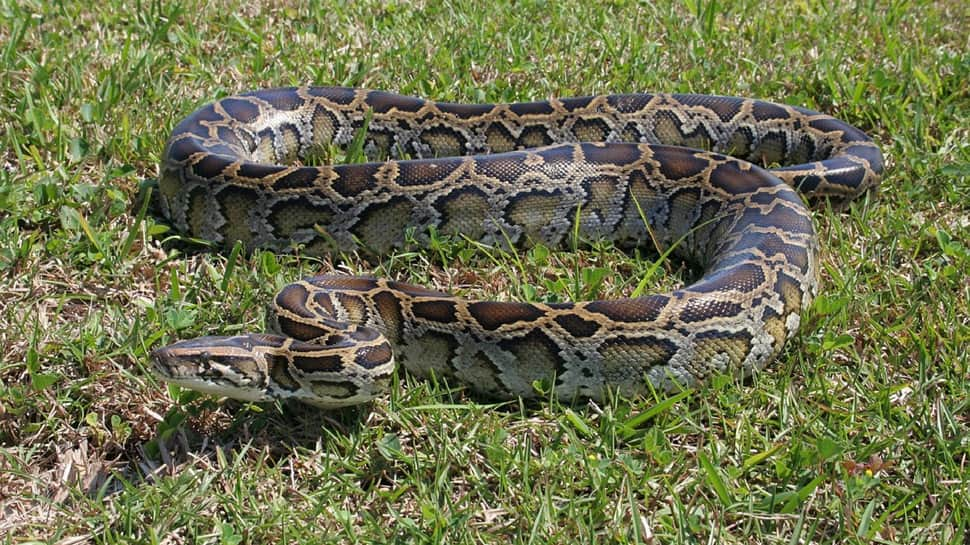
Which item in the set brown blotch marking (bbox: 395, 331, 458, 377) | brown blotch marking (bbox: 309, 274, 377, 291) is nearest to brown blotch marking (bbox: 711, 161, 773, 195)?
brown blotch marking (bbox: 395, 331, 458, 377)

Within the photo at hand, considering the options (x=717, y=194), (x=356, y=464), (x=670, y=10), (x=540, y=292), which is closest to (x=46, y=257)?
(x=356, y=464)

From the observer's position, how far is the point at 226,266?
7207 millimetres

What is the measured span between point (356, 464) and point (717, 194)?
375 cm

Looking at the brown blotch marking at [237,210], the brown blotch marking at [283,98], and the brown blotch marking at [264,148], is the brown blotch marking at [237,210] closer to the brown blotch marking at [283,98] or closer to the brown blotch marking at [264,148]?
the brown blotch marking at [264,148]

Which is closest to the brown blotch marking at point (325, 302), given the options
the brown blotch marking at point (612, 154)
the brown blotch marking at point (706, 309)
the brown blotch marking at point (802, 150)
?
the brown blotch marking at point (706, 309)

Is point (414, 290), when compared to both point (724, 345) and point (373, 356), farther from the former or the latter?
point (724, 345)

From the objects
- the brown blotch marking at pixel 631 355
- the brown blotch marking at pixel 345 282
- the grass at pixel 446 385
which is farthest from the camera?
the brown blotch marking at pixel 345 282

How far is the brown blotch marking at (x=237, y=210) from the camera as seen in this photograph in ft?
24.7

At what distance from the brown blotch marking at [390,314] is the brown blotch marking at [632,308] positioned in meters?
1.22

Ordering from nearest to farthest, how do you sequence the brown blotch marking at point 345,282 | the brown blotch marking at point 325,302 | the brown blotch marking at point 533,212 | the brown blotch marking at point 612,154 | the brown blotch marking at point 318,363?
the brown blotch marking at point 318,363 → the brown blotch marking at point 325,302 → the brown blotch marking at point 345,282 → the brown blotch marking at point 533,212 → the brown blotch marking at point 612,154

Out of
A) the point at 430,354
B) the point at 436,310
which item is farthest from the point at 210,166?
the point at 430,354

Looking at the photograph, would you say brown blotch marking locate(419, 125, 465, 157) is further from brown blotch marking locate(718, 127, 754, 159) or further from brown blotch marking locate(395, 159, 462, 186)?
brown blotch marking locate(718, 127, 754, 159)

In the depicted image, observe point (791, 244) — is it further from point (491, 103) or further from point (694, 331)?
point (491, 103)

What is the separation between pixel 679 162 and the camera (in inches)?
316
